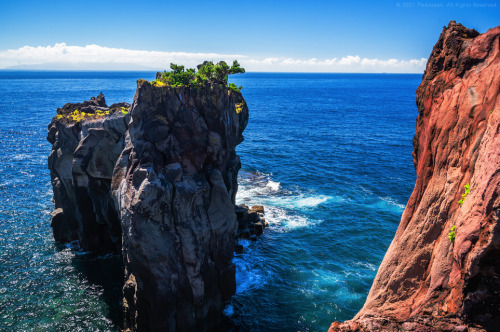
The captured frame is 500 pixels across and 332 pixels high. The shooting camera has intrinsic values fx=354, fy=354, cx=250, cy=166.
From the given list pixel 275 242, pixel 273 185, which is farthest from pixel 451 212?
pixel 273 185

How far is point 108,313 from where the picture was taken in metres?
38.8

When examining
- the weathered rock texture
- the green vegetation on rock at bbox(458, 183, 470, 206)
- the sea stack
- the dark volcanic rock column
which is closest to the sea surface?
the sea stack

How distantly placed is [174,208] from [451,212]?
24.1 meters

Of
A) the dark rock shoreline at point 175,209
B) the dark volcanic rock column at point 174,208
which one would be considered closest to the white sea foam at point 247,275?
the dark rock shoreline at point 175,209

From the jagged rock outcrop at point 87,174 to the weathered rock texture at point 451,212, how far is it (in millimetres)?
35575

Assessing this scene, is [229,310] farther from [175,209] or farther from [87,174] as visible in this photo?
[87,174]

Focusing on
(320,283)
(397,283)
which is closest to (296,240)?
(320,283)

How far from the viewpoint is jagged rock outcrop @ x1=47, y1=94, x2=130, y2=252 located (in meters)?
46.1

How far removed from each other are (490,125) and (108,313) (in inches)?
1547

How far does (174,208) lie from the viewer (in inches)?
1329

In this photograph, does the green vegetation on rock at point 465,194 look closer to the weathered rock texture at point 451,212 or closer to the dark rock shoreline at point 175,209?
the weathered rock texture at point 451,212

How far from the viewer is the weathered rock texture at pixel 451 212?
524 inches

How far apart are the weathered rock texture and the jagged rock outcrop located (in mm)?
35575

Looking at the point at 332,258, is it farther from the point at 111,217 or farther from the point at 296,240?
the point at 111,217
